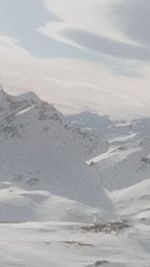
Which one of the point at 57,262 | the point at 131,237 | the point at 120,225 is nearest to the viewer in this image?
the point at 57,262

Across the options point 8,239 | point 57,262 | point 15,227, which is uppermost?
point 15,227

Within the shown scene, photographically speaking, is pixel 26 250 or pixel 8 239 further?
pixel 8 239

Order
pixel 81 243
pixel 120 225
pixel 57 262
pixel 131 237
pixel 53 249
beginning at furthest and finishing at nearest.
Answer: pixel 120 225 < pixel 131 237 < pixel 81 243 < pixel 53 249 < pixel 57 262

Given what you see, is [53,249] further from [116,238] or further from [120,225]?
[120,225]

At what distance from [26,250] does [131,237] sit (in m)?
11.7

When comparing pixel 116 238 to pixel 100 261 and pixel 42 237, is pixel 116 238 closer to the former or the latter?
pixel 42 237

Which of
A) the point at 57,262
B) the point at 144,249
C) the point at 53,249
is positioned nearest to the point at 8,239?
the point at 53,249

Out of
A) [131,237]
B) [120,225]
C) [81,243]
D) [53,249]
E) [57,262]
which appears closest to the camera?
[57,262]

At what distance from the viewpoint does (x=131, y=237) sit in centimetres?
4847

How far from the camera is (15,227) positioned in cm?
5138

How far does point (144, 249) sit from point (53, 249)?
299 inches

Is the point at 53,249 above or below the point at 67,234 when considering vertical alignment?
below

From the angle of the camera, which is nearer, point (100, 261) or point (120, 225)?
point (100, 261)

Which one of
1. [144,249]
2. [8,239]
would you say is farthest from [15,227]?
[144,249]
